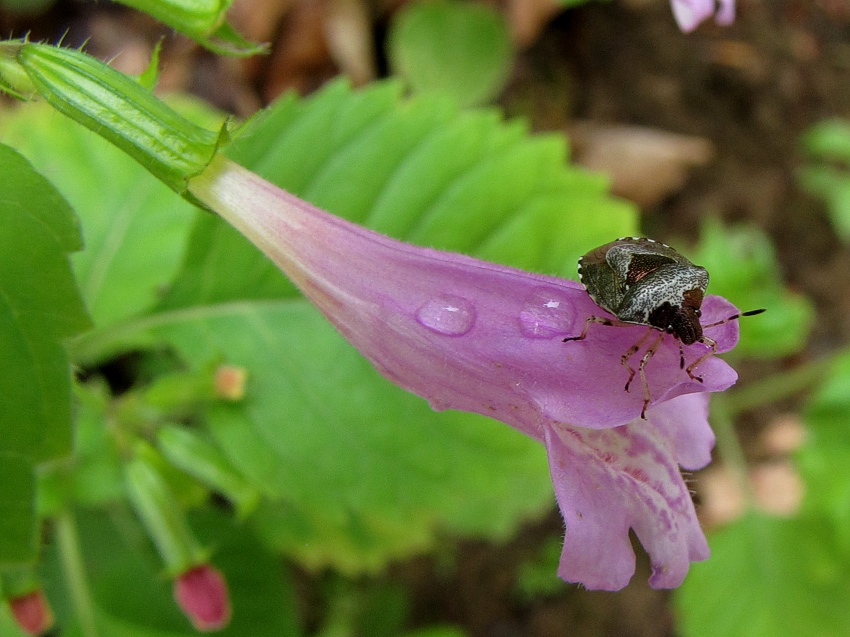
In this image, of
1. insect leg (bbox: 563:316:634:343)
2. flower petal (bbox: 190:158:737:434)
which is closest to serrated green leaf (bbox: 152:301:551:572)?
flower petal (bbox: 190:158:737:434)

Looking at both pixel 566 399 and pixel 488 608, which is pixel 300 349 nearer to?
pixel 566 399

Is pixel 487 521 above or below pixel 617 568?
below

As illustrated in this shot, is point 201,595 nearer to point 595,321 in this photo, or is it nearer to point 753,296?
point 595,321

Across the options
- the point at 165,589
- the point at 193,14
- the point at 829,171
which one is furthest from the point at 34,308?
the point at 829,171

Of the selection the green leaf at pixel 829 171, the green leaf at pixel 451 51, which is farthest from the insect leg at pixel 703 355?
the green leaf at pixel 829 171

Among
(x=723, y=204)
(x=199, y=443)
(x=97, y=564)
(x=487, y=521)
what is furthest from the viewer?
(x=723, y=204)

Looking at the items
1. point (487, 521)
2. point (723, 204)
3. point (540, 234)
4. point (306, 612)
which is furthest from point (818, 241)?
point (306, 612)

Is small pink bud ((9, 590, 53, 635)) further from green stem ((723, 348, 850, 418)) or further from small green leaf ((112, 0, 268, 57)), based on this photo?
green stem ((723, 348, 850, 418))
